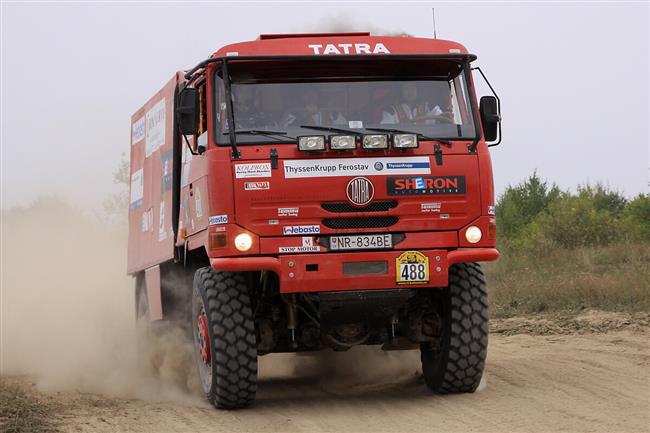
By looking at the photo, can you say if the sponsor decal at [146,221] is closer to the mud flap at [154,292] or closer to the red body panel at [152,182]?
the red body panel at [152,182]

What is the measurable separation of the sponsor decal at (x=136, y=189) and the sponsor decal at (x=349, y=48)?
466 centimetres

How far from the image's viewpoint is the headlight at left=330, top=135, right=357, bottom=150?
→ 911cm

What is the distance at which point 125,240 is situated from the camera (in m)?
19.1

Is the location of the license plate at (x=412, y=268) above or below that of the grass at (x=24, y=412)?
above

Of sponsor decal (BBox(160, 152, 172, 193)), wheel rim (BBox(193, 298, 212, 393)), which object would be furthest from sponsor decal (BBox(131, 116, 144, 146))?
wheel rim (BBox(193, 298, 212, 393))

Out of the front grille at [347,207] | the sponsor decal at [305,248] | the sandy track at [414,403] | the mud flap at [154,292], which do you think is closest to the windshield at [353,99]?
the front grille at [347,207]

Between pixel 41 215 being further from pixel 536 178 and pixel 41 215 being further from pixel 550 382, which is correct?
pixel 536 178

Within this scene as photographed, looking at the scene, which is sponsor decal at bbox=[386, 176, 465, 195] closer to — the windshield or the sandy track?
the windshield

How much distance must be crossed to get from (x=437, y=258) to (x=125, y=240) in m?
10.8

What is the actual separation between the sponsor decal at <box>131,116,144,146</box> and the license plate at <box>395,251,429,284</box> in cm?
555

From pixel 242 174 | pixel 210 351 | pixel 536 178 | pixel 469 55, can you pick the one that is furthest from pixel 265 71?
pixel 536 178

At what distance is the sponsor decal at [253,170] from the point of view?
9062 millimetres

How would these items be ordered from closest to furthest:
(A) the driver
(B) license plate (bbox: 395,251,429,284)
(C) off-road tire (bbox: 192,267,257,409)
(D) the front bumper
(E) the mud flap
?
(D) the front bumper → (B) license plate (bbox: 395,251,429,284) → (C) off-road tire (bbox: 192,267,257,409) → (A) the driver → (E) the mud flap

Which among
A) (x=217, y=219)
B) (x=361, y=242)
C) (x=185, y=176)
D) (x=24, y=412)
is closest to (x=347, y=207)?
(x=361, y=242)
